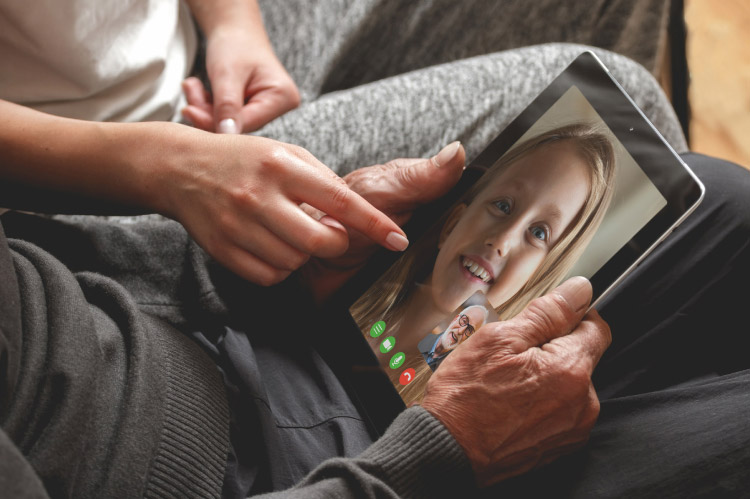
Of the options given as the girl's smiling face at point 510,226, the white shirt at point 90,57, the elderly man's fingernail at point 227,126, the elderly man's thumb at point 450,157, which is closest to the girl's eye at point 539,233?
the girl's smiling face at point 510,226

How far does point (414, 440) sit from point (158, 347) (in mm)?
230

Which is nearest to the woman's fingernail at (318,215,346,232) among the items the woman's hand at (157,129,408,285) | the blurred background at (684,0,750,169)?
the woman's hand at (157,129,408,285)

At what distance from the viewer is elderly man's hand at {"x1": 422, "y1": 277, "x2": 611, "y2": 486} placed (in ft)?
1.70

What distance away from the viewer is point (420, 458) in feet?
1.63

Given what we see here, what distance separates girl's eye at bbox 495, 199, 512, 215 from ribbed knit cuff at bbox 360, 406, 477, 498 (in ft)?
0.65

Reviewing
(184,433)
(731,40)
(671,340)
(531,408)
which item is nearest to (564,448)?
(531,408)

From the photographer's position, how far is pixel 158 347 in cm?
52

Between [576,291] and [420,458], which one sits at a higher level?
[576,291]

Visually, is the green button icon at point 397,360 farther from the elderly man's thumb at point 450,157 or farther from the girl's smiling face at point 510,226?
the elderly man's thumb at point 450,157

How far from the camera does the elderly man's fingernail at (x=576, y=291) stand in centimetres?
52

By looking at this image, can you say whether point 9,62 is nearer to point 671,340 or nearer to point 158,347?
point 158,347

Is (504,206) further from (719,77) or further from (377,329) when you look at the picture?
(719,77)

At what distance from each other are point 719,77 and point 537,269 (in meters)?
0.84

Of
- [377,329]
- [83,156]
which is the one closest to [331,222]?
[377,329]
